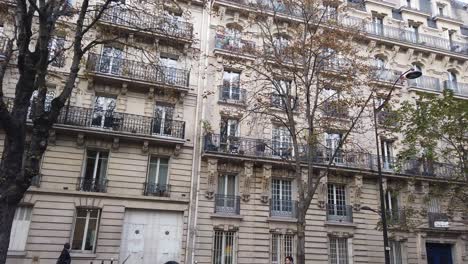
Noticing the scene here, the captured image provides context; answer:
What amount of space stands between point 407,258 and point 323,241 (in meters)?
5.02

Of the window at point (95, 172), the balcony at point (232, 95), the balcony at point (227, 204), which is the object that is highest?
the balcony at point (232, 95)

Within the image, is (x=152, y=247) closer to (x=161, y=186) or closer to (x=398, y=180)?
(x=161, y=186)

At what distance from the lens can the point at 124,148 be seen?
59.2 feet

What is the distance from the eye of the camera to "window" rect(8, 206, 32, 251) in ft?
51.4

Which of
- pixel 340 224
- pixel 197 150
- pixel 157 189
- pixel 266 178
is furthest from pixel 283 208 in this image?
pixel 157 189

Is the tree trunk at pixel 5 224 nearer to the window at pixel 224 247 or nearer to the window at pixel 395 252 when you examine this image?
the window at pixel 224 247

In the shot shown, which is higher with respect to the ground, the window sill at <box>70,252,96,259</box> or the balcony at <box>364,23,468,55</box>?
the balcony at <box>364,23,468,55</box>

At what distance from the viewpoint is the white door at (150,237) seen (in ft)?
55.9

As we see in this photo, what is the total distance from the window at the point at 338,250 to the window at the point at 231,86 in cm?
887

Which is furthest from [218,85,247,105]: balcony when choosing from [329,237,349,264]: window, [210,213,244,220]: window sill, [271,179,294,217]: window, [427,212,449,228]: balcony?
[427,212,449,228]: balcony

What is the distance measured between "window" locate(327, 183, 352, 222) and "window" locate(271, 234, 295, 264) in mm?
2544

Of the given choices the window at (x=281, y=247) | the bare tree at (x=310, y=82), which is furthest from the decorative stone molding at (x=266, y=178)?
the window at (x=281, y=247)

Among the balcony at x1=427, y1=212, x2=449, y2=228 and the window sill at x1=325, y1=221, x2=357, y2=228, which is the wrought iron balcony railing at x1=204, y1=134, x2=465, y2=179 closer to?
the balcony at x1=427, y1=212, x2=449, y2=228

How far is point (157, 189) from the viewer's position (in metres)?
18.0
